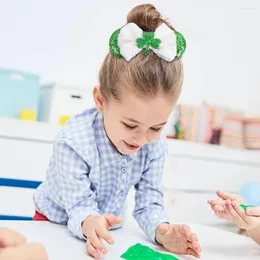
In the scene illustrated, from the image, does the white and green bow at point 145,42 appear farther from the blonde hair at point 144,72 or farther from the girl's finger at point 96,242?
the girl's finger at point 96,242

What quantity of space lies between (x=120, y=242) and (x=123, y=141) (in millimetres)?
192

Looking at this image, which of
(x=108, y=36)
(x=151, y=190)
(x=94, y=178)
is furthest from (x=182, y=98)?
(x=94, y=178)

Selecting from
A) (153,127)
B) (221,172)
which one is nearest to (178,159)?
(221,172)

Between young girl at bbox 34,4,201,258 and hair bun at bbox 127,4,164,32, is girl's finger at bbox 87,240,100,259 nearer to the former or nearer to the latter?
young girl at bbox 34,4,201,258

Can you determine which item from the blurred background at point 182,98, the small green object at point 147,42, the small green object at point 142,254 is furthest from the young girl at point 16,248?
the blurred background at point 182,98

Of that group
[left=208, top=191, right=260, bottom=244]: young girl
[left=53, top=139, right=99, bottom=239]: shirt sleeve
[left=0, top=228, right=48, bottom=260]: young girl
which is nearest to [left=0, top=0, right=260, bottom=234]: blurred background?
[left=53, top=139, right=99, bottom=239]: shirt sleeve

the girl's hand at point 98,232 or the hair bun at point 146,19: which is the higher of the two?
the hair bun at point 146,19

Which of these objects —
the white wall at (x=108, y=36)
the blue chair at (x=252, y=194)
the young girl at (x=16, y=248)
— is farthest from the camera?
the white wall at (x=108, y=36)

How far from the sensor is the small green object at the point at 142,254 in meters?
0.70

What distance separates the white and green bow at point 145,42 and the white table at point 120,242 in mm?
350

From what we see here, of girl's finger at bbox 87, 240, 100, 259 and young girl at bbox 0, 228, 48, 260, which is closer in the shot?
young girl at bbox 0, 228, 48, 260

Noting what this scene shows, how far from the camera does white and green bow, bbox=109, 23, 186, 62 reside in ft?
2.61

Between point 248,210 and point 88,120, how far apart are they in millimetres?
373

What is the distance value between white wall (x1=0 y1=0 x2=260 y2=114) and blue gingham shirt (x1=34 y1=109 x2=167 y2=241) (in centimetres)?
148
